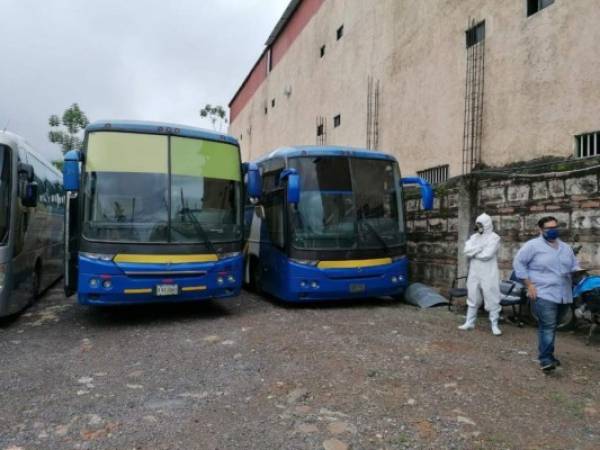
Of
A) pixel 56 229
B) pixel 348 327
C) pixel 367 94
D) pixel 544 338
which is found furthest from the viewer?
pixel 367 94

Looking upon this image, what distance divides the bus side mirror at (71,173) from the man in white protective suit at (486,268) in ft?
17.8

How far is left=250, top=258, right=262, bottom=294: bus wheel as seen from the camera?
9587 millimetres

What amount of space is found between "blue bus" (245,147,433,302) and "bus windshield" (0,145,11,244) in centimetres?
349

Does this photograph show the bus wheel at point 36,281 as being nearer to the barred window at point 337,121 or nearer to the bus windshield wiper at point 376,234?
the bus windshield wiper at point 376,234

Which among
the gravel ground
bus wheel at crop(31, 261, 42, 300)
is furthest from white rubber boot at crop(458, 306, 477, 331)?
bus wheel at crop(31, 261, 42, 300)

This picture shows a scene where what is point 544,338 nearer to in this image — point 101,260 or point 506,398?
point 506,398

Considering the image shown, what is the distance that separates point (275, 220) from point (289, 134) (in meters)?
15.6

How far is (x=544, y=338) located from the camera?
4.82 metres

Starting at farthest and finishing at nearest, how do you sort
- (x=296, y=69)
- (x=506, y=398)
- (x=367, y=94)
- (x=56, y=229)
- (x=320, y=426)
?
(x=296, y=69), (x=367, y=94), (x=56, y=229), (x=506, y=398), (x=320, y=426)

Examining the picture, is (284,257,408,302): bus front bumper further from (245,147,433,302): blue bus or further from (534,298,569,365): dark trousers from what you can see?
(534,298,569,365): dark trousers

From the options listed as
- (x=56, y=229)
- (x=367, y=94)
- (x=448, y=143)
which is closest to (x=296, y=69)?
(x=367, y=94)

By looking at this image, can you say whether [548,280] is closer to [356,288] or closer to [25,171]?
[356,288]

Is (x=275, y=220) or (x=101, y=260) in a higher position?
(x=275, y=220)

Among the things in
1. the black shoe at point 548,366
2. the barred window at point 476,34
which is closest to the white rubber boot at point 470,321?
the black shoe at point 548,366
